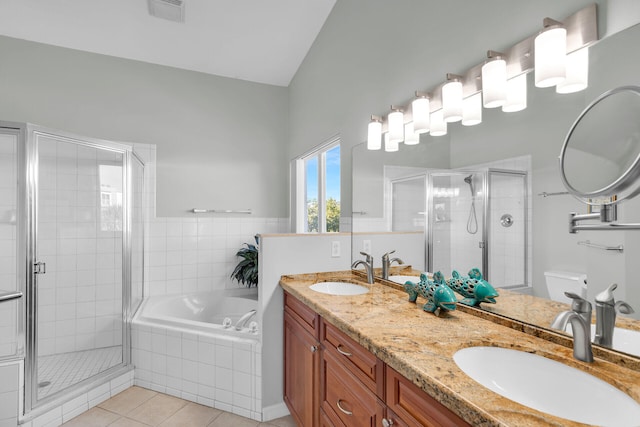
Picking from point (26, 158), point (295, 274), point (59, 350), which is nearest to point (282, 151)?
point (295, 274)

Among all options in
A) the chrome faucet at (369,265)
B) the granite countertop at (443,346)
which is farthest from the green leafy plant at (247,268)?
the granite countertop at (443,346)

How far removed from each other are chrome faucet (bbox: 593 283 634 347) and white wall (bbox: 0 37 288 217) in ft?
10.7

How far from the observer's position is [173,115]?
137 inches

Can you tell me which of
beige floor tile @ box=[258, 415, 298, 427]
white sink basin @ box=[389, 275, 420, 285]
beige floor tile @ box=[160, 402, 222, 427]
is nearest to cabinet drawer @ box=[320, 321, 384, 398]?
white sink basin @ box=[389, 275, 420, 285]

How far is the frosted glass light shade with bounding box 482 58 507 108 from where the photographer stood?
1.22 m

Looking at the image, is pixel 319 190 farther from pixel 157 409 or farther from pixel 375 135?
pixel 157 409

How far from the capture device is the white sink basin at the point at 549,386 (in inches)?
28.1

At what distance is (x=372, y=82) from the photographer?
221 cm

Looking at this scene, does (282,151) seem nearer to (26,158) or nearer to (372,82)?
(372,82)

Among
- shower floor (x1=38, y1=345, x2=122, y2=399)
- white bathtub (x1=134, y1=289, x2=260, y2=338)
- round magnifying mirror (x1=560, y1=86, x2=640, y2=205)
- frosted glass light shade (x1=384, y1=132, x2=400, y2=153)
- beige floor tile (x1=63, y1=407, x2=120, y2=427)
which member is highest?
frosted glass light shade (x1=384, y1=132, x2=400, y2=153)

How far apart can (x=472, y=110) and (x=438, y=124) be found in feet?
0.70

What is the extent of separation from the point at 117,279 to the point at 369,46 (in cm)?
263

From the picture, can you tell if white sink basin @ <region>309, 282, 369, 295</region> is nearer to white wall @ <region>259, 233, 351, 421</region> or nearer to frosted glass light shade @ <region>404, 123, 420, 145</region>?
white wall @ <region>259, 233, 351, 421</region>

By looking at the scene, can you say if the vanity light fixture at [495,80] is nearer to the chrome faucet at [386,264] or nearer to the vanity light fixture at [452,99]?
the vanity light fixture at [452,99]
